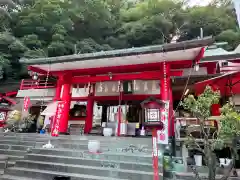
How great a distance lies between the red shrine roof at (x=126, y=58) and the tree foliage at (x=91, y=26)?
7647mm

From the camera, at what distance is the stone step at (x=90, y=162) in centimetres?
482

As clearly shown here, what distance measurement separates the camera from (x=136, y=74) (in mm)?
8211

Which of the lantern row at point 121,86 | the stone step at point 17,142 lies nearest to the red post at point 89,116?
the lantern row at point 121,86

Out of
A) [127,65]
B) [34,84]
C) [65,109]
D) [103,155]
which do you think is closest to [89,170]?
[103,155]

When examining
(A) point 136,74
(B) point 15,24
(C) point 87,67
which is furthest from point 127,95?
(B) point 15,24

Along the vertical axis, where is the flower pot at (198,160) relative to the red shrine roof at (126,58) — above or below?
below

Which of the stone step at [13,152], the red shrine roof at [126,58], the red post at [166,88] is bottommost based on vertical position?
the stone step at [13,152]

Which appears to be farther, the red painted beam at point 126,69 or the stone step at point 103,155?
the red painted beam at point 126,69

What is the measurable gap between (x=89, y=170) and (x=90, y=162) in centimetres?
34

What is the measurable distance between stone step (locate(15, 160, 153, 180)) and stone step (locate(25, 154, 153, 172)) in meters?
0.15

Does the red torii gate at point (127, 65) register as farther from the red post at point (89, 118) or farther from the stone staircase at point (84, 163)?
the red post at point (89, 118)

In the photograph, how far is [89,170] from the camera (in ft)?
16.3

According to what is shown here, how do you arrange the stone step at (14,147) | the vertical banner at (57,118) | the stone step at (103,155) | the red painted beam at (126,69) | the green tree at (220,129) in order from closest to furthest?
the green tree at (220,129) < the stone step at (103,155) < the stone step at (14,147) < the red painted beam at (126,69) < the vertical banner at (57,118)

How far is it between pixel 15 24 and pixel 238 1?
65.6ft
